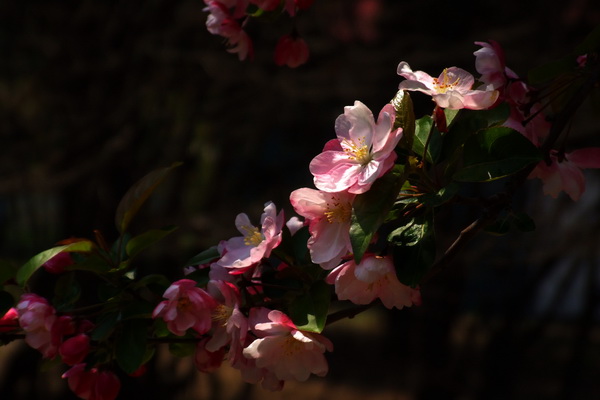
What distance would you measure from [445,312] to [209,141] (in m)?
1.27

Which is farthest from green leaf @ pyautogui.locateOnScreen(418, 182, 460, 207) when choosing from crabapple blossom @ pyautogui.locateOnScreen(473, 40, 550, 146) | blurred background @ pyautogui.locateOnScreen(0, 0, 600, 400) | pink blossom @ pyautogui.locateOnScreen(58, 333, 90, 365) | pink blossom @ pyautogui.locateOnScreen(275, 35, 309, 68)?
blurred background @ pyautogui.locateOnScreen(0, 0, 600, 400)

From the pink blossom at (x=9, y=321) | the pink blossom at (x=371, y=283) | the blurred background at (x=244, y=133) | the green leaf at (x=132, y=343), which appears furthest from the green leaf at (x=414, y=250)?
the blurred background at (x=244, y=133)

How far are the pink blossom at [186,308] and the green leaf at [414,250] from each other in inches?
6.9

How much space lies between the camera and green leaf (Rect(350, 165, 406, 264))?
22.9 inches

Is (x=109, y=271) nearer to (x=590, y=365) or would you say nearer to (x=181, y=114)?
(x=181, y=114)

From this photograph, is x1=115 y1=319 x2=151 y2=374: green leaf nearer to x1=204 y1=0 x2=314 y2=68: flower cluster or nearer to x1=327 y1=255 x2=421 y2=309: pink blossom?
x1=327 y1=255 x2=421 y2=309: pink blossom

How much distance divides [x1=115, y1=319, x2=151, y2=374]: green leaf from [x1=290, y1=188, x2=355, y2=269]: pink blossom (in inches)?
7.7

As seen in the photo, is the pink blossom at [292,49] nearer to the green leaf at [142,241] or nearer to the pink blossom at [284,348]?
the green leaf at [142,241]

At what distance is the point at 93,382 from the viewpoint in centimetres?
77

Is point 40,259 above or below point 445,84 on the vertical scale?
below

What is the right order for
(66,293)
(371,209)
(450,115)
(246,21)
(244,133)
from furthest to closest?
(244,133) < (246,21) < (66,293) < (450,115) < (371,209)

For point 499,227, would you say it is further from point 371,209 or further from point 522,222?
point 371,209

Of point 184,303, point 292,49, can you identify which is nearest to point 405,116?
point 184,303

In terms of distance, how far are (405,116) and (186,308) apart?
26 centimetres
